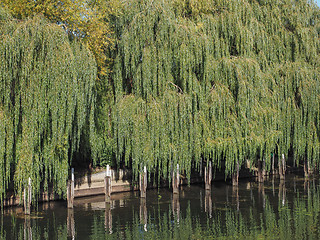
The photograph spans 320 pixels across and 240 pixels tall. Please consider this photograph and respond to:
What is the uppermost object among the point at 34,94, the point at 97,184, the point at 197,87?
the point at 197,87

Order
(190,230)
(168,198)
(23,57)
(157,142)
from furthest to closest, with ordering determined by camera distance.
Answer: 1. (168,198)
2. (157,142)
3. (23,57)
4. (190,230)

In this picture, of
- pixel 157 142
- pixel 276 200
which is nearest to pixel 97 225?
pixel 157 142

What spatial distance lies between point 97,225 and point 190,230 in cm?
395

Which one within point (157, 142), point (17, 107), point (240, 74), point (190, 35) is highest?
point (190, 35)

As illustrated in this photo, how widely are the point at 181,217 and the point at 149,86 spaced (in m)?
7.10

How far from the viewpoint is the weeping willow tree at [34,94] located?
17391 mm

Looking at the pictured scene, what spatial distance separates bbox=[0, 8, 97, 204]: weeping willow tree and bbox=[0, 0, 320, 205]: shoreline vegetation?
1.8 inches

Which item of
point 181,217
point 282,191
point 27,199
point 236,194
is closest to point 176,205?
point 181,217

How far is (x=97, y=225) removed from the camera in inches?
679

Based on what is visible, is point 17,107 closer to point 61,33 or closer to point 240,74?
point 61,33

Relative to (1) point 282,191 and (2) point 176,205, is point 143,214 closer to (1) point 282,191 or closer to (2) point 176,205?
(2) point 176,205

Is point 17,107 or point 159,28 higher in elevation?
point 159,28

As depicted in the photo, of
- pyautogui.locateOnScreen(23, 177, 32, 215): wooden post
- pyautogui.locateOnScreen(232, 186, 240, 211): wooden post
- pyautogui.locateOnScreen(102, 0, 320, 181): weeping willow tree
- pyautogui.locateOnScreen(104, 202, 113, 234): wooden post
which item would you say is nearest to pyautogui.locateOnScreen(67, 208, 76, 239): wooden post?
pyautogui.locateOnScreen(104, 202, 113, 234): wooden post

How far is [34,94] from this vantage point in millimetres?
17500
